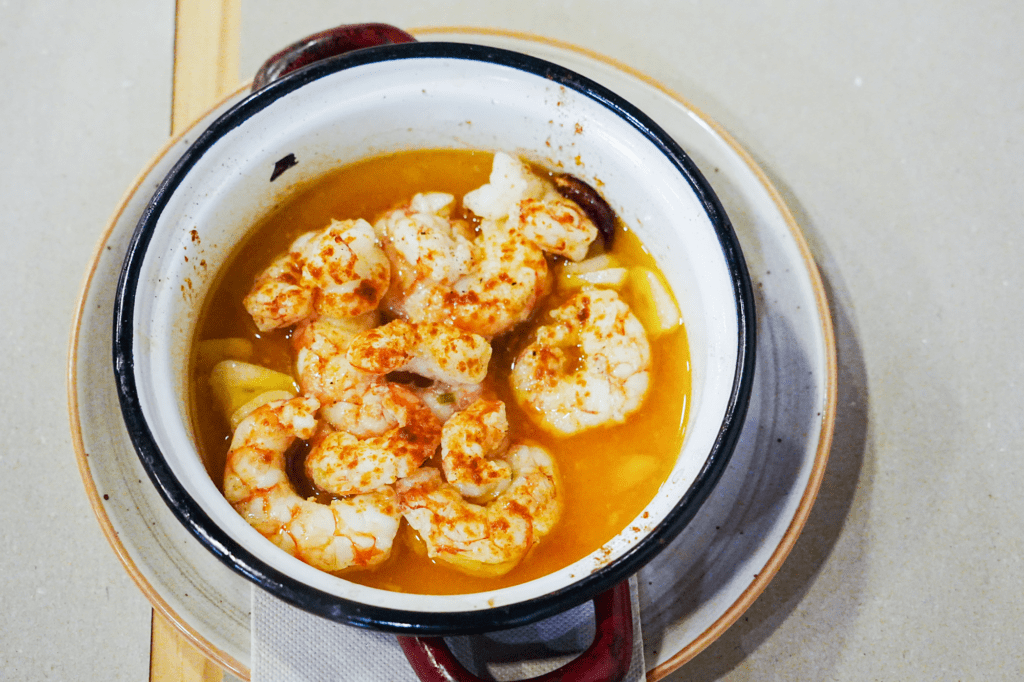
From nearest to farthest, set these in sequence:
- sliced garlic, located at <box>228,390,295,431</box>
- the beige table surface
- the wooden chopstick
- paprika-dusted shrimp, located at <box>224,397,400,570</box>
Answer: paprika-dusted shrimp, located at <box>224,397,400,570</box> → sliced garlic, located at <box>228,390,295,431</box> → the beige table surface → the wooden chopstick

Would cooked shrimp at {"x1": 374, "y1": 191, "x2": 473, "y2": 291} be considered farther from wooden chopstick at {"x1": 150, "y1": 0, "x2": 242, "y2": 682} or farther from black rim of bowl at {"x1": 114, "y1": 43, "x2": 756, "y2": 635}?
wooden chopstick at {"x1": 150, "y1": 0, "x2": 242, "y2": 682}

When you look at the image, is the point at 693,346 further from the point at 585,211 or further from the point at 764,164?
the point at 764,164

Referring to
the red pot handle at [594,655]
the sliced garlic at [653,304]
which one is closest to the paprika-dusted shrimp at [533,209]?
the sliced garlic at [653,304]

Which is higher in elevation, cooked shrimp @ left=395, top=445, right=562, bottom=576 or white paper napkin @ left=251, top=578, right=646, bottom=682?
cooked shrimp @ left=395, top=445, right=562, bottom=576

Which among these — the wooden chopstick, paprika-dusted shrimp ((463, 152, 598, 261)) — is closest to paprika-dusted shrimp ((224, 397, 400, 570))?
paprika-dusted shrimp ((463, 152, 598, 261))

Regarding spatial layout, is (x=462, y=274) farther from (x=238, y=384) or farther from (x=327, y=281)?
(x=238, y=384)

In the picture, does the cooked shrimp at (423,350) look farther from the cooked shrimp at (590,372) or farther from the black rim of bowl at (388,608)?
the black rim of bowl at (388,608)
